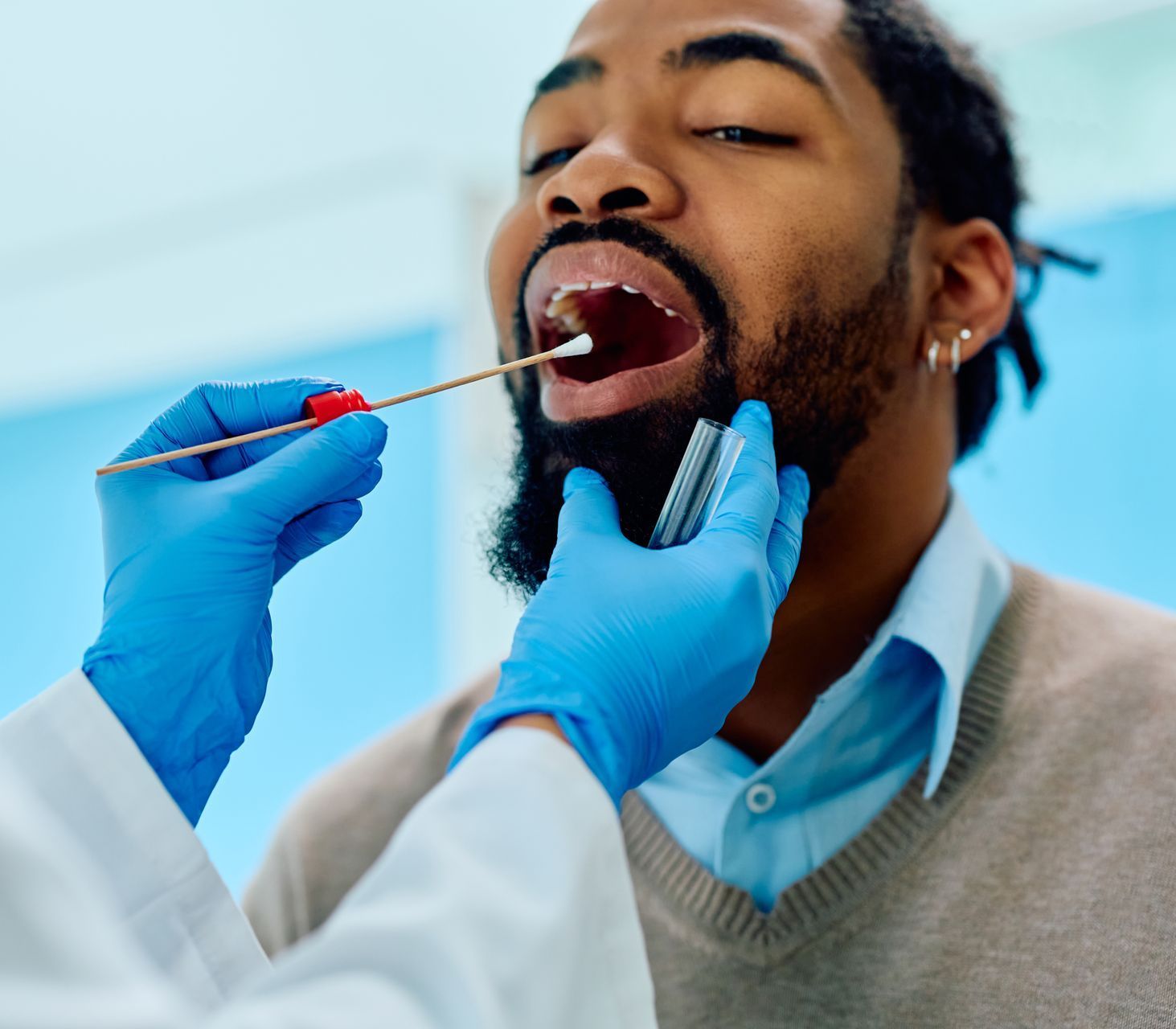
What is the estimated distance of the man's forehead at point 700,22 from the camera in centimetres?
96

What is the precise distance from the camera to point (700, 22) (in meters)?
0.96

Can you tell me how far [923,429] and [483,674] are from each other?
60 cm

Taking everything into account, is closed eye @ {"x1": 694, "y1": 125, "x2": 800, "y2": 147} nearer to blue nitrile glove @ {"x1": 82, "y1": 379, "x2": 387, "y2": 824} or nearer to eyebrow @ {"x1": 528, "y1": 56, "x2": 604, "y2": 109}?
eyebrow @ {"x1": 528, "y1": 56, "x2": 604, "y2": 109}

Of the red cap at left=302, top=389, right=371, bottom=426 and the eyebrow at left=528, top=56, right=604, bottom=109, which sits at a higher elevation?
the eyebrow at left=528, top=56, right=604, bottom=109

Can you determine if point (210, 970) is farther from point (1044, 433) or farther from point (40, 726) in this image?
point (1044, 433)

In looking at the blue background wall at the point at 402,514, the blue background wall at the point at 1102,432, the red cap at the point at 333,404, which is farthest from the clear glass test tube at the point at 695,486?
the blue background wall at the point at 1102,432

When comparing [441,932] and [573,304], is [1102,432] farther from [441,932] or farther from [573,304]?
[441,932]

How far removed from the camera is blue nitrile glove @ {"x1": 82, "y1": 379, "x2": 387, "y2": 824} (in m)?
0.73

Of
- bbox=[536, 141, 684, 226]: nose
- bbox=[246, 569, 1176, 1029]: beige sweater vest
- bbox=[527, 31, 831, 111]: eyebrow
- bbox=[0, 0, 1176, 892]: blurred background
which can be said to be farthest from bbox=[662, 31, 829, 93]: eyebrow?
bbox=[0, 0, 1176, 892]: blurred background

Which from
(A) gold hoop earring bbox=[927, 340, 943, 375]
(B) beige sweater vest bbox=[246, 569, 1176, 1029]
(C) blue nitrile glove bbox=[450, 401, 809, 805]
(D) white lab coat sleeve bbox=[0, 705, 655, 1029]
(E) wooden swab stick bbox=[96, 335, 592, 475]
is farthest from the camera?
(A) gold hoop earring bbox=[927, 340, 943, 375]

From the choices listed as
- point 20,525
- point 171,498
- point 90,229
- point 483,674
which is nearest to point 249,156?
point 90,229

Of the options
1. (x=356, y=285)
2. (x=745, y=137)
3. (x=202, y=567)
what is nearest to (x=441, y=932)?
(x=202, y=567)

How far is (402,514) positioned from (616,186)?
6.92 feet

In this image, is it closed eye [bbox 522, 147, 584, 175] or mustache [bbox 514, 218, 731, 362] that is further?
closed eye [bbox 522, 147, 584, 175]
